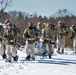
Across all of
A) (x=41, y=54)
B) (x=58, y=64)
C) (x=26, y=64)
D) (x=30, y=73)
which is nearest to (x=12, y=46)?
(x=26, y=64)

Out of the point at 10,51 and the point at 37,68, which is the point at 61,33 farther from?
the point at 37,68

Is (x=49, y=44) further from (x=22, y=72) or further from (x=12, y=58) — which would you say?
(x=22, y=72)

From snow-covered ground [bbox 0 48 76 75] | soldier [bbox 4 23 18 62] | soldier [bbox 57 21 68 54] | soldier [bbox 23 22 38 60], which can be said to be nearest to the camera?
snow-covered ground [bbox 0 48 76 75]

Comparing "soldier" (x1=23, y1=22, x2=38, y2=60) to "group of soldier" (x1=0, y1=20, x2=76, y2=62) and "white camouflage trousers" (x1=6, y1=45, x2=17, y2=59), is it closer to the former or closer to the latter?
"group of soldier" (x1=0, y1=20, x2=76, y2=62)

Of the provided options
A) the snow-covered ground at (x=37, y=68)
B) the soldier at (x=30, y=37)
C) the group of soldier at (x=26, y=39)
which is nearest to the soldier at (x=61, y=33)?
the group of soldier at (x=26, y=39)

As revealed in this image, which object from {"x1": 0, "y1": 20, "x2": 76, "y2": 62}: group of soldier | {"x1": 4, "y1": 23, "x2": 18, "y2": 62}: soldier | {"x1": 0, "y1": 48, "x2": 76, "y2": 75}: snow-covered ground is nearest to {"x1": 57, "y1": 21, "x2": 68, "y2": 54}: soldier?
{"x1": 0, "y1": 20, "x2": 76, "y2": 62}: group of soldier

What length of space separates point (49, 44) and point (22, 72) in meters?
4.87

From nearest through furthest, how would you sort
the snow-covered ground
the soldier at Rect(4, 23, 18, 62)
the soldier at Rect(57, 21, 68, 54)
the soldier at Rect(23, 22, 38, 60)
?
the snow-covered ground
the soldier at Rect(4, 23, 18, 62)
the soldier at Rect(23, 22, 38, 60)
the soldier at Rect(57, 21, 68, 54)

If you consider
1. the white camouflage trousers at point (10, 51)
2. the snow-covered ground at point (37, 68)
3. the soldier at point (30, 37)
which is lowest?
the snow-covered ground at point (37, 68)

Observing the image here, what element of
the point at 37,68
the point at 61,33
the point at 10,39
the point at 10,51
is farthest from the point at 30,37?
the point at 61,33

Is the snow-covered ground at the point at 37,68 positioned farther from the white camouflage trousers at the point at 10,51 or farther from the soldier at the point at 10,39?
the soldier at the point at 10,39

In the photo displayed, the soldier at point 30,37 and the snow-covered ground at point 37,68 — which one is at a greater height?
the soldier at point 30,37

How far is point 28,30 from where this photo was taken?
656 inches

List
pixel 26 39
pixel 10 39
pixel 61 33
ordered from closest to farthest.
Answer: pixel 10 39
pixel 26 39
pixel 61 33
